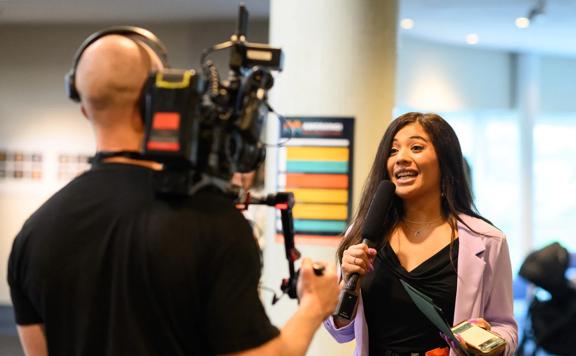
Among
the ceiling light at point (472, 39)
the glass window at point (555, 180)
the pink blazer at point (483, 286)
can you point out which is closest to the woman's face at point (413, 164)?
the pink blazer at point (483, 286)

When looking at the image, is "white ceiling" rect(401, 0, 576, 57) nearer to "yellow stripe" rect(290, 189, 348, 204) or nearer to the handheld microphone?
"yellow stripe" rect(290, 189, 348, 204)

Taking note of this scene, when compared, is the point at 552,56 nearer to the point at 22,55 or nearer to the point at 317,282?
the point at 22,55

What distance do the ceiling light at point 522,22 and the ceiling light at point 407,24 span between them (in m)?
1.13

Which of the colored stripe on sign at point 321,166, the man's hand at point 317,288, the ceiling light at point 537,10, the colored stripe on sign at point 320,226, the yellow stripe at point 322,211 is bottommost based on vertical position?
the colored stripe on sign at point 320,226

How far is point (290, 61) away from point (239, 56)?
240 cm

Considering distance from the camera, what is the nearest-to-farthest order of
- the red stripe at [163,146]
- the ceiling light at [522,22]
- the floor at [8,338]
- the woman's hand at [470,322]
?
the red stripe at [163,146] < the woman's hand at [470,322] < the floor at [8,338] < the ceiling light at [522,22]

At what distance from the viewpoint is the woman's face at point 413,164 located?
6.33ft

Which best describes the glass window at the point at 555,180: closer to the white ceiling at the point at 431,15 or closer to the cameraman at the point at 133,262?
the white ceiling at the point at 431,15

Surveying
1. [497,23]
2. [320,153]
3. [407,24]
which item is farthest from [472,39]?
[320,153]

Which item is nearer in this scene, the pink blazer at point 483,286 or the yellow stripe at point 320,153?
the pink blazer at point 483,286

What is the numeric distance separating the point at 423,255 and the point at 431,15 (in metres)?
5.28

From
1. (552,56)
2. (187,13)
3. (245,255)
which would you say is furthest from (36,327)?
(552,56)

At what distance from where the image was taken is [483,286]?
1.85 m

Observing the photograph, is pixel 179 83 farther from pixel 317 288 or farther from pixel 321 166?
pixel 321 166
